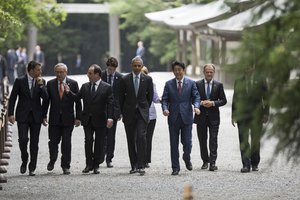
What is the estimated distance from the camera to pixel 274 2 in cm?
806

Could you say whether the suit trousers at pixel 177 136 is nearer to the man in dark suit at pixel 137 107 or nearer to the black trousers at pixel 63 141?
the man in dark suit at pixel 137 107

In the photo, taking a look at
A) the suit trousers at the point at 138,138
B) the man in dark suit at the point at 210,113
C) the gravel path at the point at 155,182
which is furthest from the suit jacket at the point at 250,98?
the man in dark suit at the point at 210,113

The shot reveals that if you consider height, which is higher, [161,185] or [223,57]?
[223,57]

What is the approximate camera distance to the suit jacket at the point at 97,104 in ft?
55.5

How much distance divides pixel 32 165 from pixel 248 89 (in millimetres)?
9080

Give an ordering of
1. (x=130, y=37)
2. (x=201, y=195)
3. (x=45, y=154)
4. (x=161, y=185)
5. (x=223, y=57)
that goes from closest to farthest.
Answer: (x=223, y=57) → (x=201, y=195) → (x=161, y=185) → (x=45, y=154) → (x=130, y=37)

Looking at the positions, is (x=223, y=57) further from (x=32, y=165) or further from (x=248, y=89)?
(x=32, y=165)

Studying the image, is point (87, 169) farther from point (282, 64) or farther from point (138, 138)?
point (282, 64)

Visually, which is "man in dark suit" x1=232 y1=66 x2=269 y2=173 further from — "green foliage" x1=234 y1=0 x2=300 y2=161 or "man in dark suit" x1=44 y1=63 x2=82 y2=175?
"man in dark suit" x1=44 y1=63 x2=82 y2=175

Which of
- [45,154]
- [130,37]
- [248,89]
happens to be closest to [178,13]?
[130,37]

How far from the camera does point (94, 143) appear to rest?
673 inches

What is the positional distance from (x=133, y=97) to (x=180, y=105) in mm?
715

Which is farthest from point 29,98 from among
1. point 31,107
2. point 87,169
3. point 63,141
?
point 87,169

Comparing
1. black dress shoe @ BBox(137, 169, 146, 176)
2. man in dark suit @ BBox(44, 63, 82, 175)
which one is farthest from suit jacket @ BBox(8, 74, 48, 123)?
black dress shoe @ BBox(137, 169, 146, 176)
